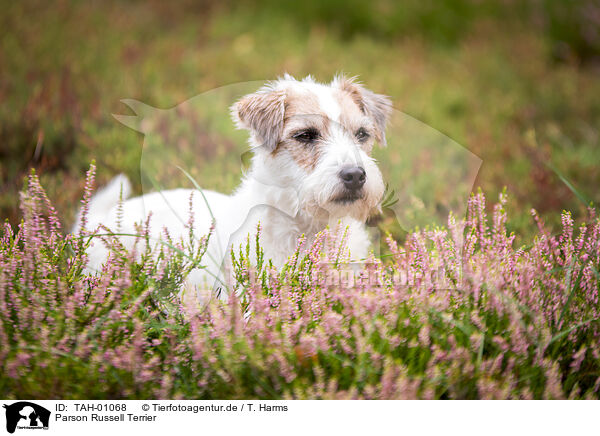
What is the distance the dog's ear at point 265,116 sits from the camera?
2857 mm

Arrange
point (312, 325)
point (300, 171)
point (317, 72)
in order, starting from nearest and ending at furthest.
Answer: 1. point (312, 325)
2. point (300, 171)
3. point (317, 72)

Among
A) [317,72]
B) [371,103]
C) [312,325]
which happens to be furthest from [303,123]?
[317,72]

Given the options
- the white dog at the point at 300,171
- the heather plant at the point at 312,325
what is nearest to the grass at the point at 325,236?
the heather plant at the point at 312,325

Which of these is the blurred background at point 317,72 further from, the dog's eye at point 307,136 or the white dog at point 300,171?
the dog's eye at point 307,136

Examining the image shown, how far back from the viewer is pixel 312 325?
2377 millimetres

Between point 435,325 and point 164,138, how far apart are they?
372cm

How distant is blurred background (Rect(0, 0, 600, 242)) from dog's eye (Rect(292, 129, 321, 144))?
102cm

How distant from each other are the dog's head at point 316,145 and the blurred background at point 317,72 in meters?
0.89

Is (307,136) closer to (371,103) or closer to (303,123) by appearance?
(303,123)

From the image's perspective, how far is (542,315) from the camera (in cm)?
238
